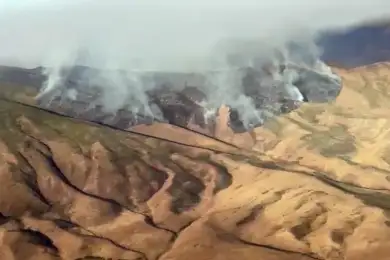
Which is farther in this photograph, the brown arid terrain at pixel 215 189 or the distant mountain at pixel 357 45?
the brown arid terrain at pixel 215 189

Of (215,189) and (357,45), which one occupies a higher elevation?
(357,45)

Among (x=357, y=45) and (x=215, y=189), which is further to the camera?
(x=215, y=189)

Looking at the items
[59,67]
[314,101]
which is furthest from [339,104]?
[59,67]

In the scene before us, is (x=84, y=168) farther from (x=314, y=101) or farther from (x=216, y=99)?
(x=314, y=101)

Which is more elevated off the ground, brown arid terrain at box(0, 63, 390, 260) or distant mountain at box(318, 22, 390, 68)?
distant mountain at box(318, 22, 390, 68)

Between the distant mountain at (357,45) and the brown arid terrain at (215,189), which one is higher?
the distant mountain at (357,45)
